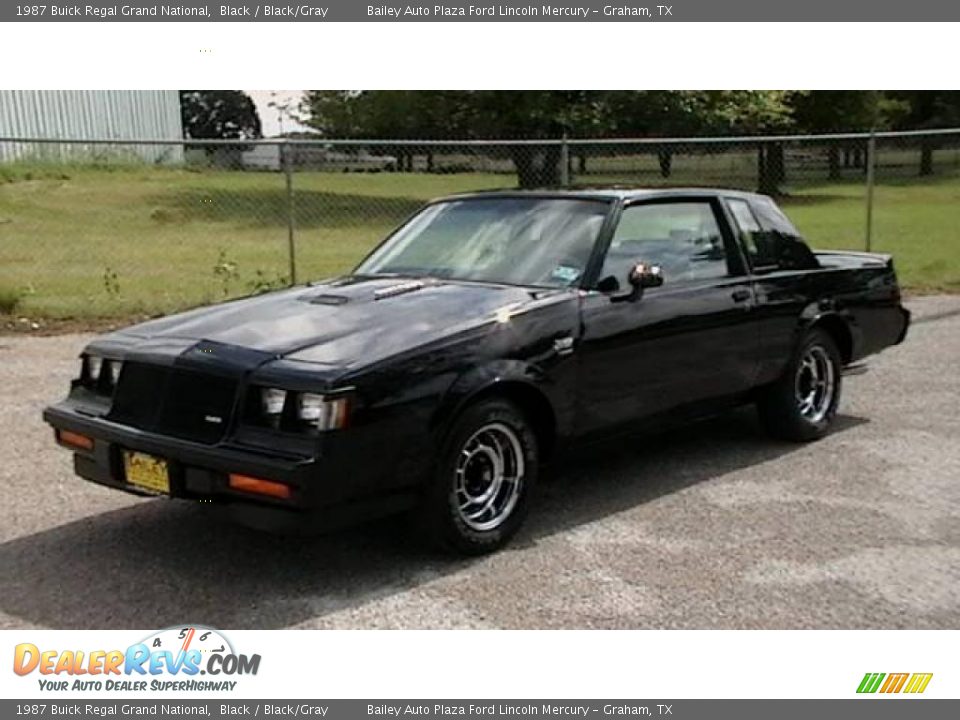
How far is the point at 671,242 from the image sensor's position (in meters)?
5.41

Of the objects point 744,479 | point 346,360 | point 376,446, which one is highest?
point 346,360

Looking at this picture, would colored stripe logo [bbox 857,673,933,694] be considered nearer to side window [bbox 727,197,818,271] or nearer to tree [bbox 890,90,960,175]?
side window [bbox 727,197,818,271]

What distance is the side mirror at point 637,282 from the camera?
4.86 metres

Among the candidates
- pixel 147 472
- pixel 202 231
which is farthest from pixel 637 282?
pixel 202 231

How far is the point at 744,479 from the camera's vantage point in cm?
541

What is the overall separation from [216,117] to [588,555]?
57.7 metres

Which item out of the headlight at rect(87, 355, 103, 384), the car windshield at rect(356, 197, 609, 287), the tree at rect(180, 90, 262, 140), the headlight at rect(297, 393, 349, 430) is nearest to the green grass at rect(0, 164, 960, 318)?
the car windshield at rect(356, 197, 609, 287)

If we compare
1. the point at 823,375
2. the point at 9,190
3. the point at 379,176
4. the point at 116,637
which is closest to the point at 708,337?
the point at 823,375

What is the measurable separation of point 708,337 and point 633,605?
1.98 m

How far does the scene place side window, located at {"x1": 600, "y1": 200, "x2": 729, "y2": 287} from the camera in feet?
16.6

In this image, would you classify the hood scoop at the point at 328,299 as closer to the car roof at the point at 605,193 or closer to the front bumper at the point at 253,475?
the front bumper at the point at 253,475

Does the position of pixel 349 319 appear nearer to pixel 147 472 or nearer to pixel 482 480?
pixel 482 480

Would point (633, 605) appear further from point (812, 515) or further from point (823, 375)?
point (823, 375)

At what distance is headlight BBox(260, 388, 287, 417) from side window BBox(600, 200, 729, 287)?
5.97 feet
